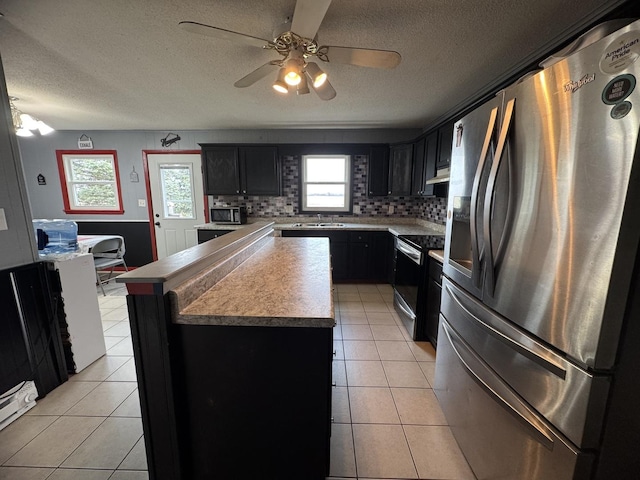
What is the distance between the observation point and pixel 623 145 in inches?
Answer: 26.7

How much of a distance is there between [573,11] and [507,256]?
1580 mm

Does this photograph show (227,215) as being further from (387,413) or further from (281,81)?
(387,413)

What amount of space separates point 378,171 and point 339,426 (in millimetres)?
3407

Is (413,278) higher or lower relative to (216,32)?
lower

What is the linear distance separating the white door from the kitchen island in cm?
371

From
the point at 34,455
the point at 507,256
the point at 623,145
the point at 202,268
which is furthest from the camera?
Result: the point at 34,455

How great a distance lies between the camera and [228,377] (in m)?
1.02

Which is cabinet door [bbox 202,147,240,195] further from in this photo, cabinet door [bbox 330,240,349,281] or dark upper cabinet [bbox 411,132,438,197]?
dark upper cabinet [bbox 411,132,438,197]

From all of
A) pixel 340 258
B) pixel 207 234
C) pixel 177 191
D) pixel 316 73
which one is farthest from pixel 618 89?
pixel 177 191

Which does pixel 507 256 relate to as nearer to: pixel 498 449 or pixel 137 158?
pixel 498 449

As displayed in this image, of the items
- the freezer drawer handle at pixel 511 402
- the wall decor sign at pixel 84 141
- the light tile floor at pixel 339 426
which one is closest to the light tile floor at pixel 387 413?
the light tile floor at pixel 339 426

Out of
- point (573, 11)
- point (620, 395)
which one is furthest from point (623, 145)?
point (573, 11)

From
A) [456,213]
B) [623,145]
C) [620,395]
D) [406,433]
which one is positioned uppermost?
[623,145]

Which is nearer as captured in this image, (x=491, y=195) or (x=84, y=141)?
(x=491, y=195)
